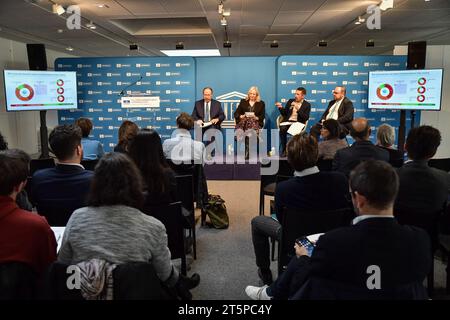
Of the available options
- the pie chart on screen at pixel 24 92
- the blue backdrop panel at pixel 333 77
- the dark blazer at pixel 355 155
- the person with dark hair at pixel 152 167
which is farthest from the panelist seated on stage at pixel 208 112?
the person with dark hair at pixel 152 167

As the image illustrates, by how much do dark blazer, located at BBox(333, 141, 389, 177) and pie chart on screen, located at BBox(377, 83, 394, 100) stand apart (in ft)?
13.6

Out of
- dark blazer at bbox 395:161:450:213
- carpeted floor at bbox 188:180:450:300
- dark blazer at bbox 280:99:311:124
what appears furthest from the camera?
dark blazer at bbox 280:99:311:124

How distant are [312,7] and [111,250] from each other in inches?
243

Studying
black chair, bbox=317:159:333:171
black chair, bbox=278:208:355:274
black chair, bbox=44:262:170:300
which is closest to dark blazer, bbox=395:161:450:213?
black chair, bbox=278:208:355:274

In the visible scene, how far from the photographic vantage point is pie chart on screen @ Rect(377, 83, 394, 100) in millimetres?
7039

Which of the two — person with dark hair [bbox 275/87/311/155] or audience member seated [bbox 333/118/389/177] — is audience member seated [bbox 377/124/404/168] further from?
person with dark hair [bbox 275/87/311/155]

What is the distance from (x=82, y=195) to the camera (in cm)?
236

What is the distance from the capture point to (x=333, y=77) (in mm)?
7793

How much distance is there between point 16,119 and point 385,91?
27.6ft

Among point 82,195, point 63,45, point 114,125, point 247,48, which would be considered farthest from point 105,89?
point 82,195

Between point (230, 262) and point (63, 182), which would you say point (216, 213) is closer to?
point (230, 262)

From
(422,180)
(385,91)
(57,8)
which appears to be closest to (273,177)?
(422,180)
